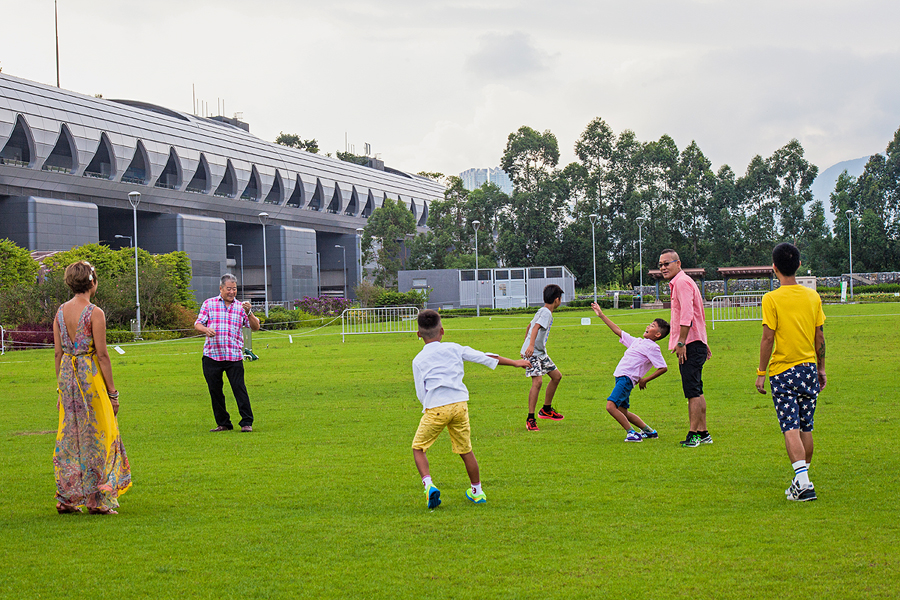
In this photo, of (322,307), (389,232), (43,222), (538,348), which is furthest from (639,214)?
(538,348)

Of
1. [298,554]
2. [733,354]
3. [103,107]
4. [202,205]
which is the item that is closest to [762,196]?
[202,205]

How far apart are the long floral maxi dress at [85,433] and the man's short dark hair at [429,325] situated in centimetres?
239

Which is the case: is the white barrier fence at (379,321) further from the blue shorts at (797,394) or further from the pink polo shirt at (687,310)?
the blue shorts at (797,394)

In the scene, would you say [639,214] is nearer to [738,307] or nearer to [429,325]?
[738,307]

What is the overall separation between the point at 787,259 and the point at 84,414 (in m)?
5.42

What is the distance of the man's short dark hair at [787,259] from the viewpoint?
602 centimetres

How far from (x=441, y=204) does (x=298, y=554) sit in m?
70.0

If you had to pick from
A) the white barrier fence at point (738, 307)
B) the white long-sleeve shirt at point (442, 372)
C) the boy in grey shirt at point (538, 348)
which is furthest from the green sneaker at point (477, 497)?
the white barrier fence at point (738, 307)

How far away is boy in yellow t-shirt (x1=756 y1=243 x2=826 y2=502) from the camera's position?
19.4 feet

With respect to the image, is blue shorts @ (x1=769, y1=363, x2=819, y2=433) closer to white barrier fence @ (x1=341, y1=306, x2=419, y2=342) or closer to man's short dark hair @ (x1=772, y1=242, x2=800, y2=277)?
man's short dark hair @ (x1=772, y1=242, x2=800, y2=277)

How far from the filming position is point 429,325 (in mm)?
5918

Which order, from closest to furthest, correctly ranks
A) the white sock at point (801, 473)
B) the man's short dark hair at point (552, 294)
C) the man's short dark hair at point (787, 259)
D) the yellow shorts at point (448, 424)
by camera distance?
the white sock at point (801, 473), the yellow shorts at point (448, 424), the man's short dark hair at point (787, 259), the man's short dark hair at point (552, 294)

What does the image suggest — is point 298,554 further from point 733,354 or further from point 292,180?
point 292,180

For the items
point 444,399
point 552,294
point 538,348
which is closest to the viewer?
point 444,399
